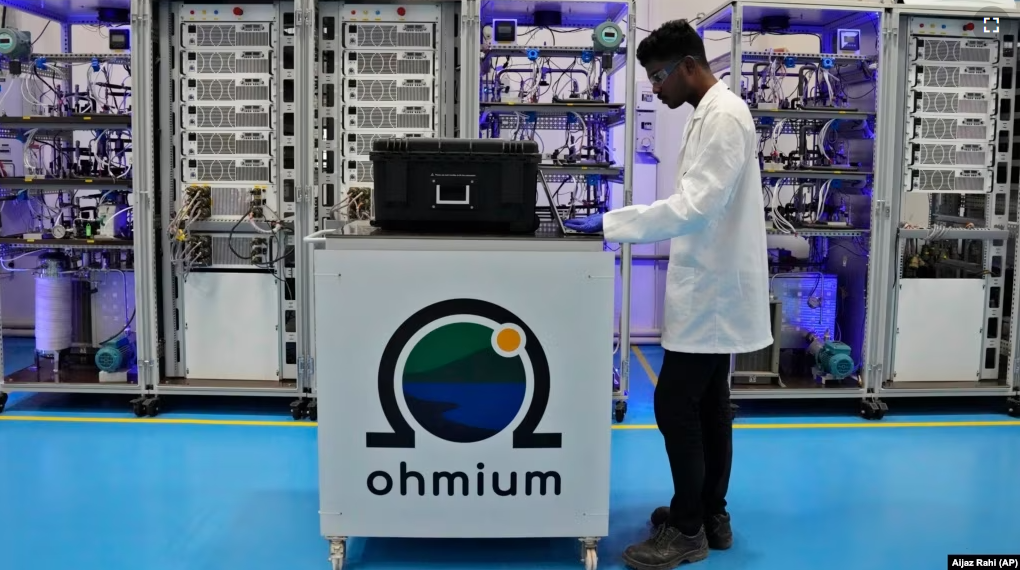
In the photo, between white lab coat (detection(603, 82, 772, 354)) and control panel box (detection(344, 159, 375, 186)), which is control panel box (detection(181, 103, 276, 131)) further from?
white lab coat (detection(603, 82, 772, 354))

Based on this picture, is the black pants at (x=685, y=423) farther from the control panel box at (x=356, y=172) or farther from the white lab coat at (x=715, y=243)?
the control panel box at (x=356, y=172)

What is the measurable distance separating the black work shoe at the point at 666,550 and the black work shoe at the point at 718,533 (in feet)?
0.34

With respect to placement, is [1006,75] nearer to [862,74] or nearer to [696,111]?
[862,74]

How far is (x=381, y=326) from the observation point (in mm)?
2541

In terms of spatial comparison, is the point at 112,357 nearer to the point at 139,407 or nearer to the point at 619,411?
the point at 139,407

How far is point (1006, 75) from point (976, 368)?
1.67 m

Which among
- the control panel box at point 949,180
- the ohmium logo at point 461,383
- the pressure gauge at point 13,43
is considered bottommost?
the ohmium logo at point 461,383

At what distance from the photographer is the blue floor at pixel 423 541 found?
2.79 meters

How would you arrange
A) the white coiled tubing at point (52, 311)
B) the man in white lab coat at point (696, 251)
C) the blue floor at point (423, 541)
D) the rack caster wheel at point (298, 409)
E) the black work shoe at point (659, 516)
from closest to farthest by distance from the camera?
the man in white lab coat at point (696, 251) < the blue floor at point (423, 541) < the black work shoe at point (659, 516) < the rack caster wheel at point (298, 409) < the white coiled tubing at point (52, 311)

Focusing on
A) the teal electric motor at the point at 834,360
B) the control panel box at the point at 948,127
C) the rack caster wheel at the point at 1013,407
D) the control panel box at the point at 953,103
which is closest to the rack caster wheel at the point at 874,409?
the teal electric motor at the point at 834,360

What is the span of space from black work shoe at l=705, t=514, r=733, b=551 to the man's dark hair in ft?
5.25

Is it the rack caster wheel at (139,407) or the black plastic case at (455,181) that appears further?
the rack caster wheel at (139,407)

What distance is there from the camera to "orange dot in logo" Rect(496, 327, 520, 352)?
254cm

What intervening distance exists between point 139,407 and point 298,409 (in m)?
0.87
